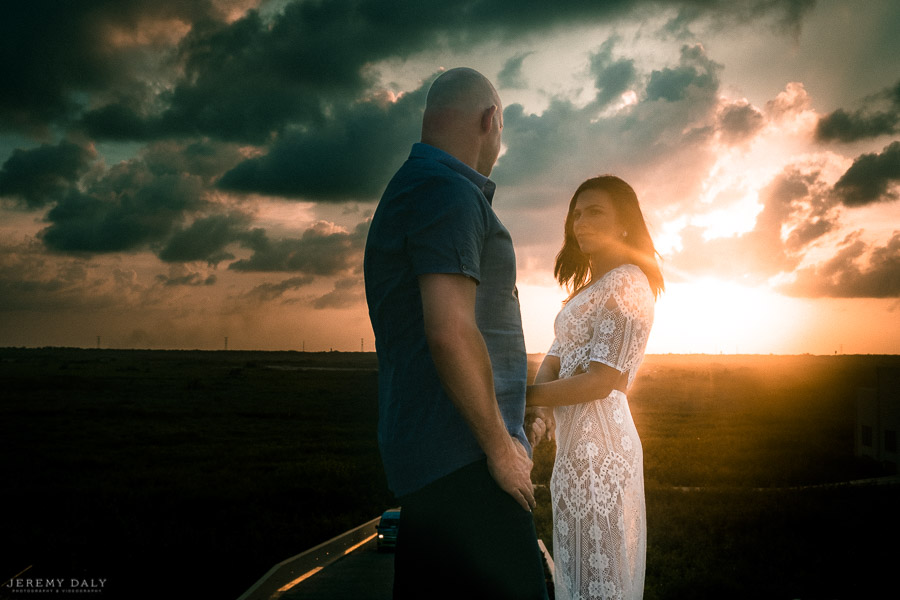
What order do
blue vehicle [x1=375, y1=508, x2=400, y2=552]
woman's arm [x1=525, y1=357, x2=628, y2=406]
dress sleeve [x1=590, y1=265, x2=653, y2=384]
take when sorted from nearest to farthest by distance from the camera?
woman's arm [x1=525, y1=357, x2=628, y2=406] → dress sleeve [x1=590, y1=265, x2=653, y2=384] → blue vehicle [x1=375, y1=508, x2=400, y2=552]

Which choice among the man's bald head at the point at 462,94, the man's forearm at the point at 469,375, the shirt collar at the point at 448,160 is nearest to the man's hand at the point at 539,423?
the man's forearm at the point at 469,375

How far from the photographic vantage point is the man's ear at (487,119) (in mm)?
1649

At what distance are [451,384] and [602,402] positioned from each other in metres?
1.13

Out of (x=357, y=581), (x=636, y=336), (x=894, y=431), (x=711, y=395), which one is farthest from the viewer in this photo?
(x=711, y=395)

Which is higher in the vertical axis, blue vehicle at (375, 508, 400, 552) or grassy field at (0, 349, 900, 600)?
blue vehicle at (375, 508, 400, 552)

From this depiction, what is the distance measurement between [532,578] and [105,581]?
60.2 feet

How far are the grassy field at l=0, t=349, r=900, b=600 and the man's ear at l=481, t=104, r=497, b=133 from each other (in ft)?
Answer: 47.7

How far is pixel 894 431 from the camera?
35.2 m

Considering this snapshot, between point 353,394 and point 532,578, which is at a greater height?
point 532,578

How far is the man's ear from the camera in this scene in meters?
1.65

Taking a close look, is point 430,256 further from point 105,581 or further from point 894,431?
point 894,431

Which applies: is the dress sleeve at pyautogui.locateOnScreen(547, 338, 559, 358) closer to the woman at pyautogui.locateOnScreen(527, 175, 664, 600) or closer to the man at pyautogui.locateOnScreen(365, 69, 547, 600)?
the woman at pyautogui.locateOnScreen(527, 175, 664, 600)

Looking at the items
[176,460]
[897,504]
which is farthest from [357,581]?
[176,460]

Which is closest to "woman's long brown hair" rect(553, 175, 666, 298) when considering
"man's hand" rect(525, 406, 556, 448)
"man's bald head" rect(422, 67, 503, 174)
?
"man's hand" rect(525, 406, 556, 448)
